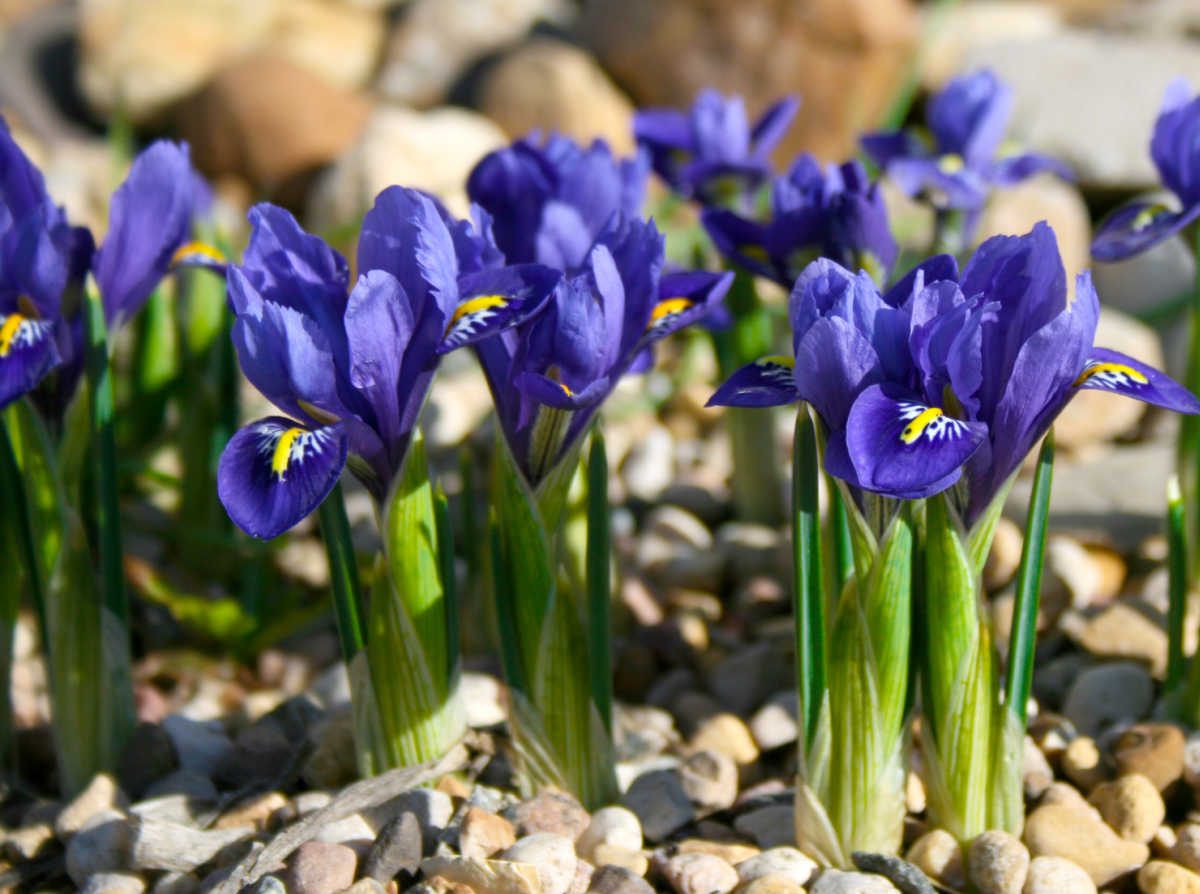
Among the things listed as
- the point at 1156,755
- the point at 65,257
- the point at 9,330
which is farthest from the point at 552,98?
the point at 1156,755

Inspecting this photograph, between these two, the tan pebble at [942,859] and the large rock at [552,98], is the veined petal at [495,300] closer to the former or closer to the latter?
the tan pebble at [942,859]

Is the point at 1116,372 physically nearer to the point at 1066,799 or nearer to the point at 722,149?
the point at 1066,799

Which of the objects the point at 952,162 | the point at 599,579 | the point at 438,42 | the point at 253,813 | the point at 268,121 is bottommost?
the point at 253,813

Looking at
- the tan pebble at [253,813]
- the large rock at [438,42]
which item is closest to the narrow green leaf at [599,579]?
the tan pebble at [253,813]

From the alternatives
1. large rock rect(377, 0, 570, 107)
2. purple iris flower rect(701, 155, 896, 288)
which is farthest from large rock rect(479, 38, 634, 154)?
purple iris flower rect(701, 155, 896, 288)

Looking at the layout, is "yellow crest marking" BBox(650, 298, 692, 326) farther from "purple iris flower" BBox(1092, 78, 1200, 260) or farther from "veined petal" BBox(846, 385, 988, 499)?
"purple iris flower" BBox(1092, 78, 1200, 260)

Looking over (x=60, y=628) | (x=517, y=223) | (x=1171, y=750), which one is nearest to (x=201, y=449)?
(x=60, y=628)
